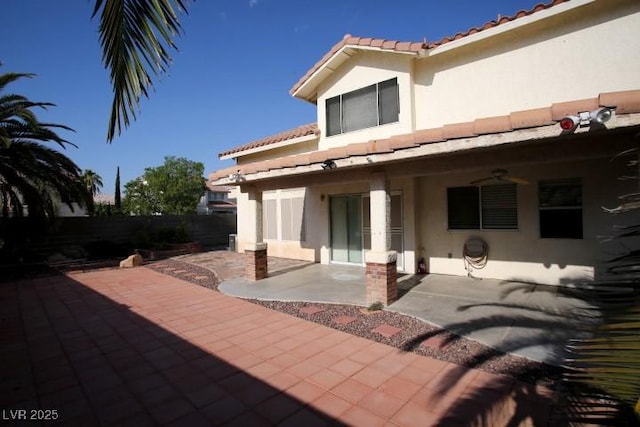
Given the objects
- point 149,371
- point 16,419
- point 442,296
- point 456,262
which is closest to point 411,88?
point 456,262

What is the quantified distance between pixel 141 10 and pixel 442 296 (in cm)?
758

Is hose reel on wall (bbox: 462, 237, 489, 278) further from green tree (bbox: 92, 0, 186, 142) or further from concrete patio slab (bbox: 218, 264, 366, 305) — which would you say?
green tree (bbox: 92, 0, 186, 142)

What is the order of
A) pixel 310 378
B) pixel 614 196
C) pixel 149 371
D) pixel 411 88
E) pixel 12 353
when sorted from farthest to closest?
pixel 411 88, pixel 614 196, pixel 12 353, pixel 149 371, pixel 310 378

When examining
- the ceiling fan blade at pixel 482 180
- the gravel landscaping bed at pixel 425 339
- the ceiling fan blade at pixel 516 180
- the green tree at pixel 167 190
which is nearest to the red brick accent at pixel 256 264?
the gravel landscaping bed at pixel 425 339

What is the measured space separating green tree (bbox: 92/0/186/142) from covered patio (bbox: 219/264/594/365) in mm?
4787

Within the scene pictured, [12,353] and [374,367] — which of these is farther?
[12,353]

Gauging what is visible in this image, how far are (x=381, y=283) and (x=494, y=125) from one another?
12.4ft

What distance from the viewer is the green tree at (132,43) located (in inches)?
88.0

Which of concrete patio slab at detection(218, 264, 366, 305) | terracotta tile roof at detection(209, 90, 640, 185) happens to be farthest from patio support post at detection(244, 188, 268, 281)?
terracotta tile roof at detection(209, 90, 640, 185)

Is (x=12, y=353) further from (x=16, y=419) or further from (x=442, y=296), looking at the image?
(x=442, y=296)

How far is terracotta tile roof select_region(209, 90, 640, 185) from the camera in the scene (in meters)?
4.27

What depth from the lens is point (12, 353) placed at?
17.6 feet

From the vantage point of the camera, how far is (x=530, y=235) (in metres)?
8.62

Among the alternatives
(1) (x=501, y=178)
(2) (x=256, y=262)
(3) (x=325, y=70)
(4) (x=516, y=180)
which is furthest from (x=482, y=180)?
(2) (x=256, y=262)
